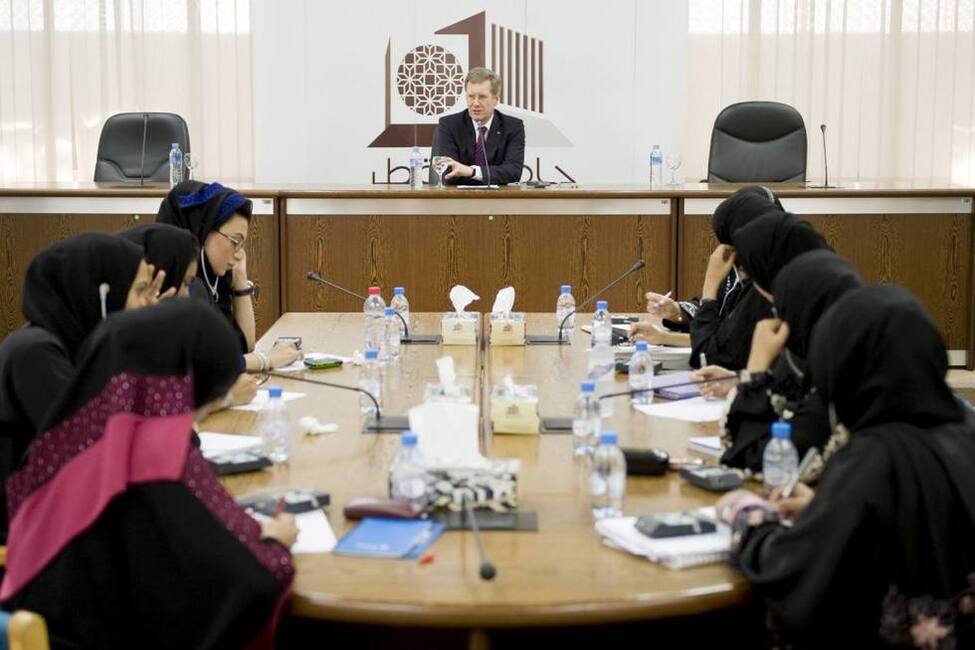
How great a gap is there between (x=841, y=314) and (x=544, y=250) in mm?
4239

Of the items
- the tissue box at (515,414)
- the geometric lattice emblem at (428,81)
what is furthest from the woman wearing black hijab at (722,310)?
the geometric lattice emblem at (428,81)

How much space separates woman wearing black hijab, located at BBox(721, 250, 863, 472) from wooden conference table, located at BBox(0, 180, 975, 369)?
3494mm

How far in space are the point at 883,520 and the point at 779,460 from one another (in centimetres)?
51

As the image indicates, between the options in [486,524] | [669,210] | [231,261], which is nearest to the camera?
[486,524]

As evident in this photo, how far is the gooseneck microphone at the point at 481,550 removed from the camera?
6.04 ft

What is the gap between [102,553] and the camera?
1.85 meters

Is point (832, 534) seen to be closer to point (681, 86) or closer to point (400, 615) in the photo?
point (400, 615)

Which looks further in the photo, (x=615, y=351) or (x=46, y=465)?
(x=615, y=351)

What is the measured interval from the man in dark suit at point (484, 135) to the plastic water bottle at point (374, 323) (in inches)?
109

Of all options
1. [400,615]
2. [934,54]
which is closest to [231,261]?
[400,615]

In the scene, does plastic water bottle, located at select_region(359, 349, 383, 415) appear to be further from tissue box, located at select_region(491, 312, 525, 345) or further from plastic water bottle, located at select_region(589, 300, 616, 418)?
tissue box, located at select_region(491, 312, 525, 345)

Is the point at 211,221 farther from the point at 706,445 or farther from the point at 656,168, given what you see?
the point at 656,168

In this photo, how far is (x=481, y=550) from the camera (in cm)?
192

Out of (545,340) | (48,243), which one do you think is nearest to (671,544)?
(545,340)
